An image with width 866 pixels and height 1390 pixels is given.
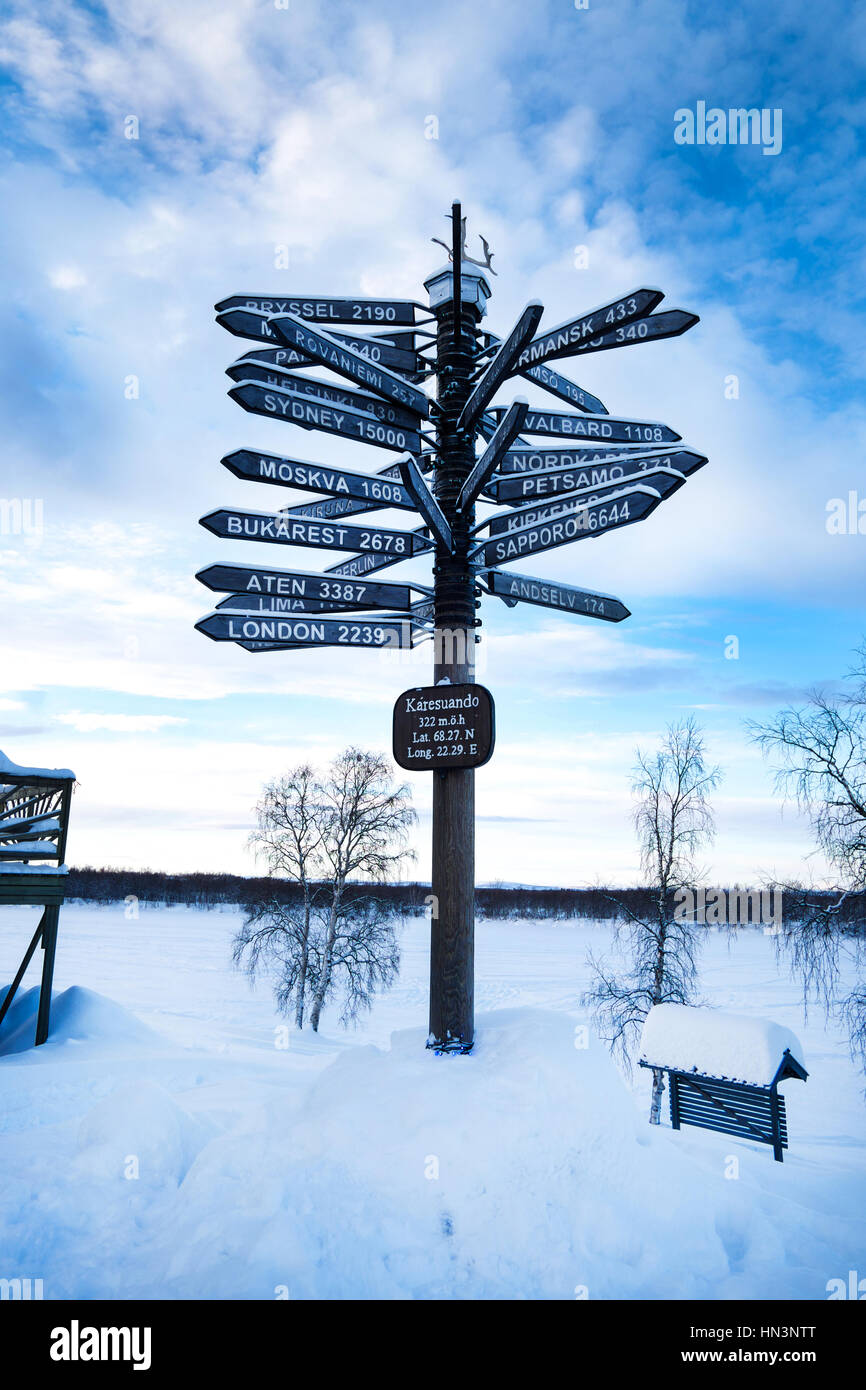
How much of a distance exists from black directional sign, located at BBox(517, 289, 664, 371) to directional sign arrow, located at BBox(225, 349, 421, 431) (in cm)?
96

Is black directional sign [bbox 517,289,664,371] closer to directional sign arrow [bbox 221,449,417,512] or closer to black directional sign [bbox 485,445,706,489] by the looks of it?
black directional sign [bbox 485,445,706,489]

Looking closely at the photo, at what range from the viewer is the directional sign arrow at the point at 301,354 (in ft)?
18.0

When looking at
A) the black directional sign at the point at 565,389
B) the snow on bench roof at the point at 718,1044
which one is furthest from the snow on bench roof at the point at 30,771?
the snow on bench roof at the point at 718,1044

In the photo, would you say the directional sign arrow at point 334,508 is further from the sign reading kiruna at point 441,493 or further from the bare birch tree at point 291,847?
the bare birch tree at point 291,847

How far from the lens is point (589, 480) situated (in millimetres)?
5066

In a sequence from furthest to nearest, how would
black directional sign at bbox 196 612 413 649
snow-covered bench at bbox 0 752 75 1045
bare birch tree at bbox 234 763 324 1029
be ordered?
bare birch tree at bbox 234 763 324 1029 → snow-covered bench at bbox 0 752 75 1045 → black directional sign at bbox 196 612 413 649

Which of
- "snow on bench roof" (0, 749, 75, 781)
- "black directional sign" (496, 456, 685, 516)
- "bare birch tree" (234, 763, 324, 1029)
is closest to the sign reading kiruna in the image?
"black directional sign" (496, 456, 685, 516)

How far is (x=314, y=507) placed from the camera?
19.4 feet

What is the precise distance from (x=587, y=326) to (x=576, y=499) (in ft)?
3.59

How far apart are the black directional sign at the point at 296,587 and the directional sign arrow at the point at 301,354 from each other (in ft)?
5.13

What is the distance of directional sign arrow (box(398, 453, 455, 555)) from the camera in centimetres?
459

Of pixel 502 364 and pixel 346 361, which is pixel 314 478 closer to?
pixel 346 361
